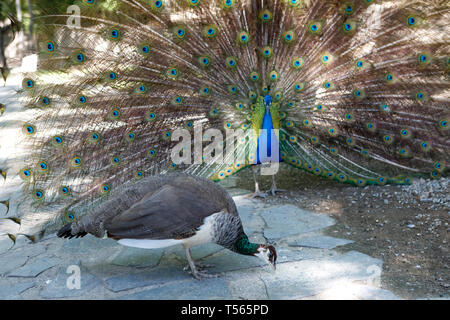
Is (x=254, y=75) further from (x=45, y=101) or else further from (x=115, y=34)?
(x=45, y=101)

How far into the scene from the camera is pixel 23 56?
303 centimetres

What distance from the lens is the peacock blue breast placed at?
13.3ft

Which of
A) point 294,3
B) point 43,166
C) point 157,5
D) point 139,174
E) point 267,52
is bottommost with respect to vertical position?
point 139,174

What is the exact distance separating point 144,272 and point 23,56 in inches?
73.1

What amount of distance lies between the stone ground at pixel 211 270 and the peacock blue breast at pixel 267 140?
2.41ft

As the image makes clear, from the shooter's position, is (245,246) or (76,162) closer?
(245,246)

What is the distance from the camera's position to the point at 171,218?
2447 mm

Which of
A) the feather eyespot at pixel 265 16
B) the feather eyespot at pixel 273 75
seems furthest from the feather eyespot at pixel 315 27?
the feather eyespot at pixel 273 75

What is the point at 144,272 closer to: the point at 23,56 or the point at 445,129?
the point at 23,56

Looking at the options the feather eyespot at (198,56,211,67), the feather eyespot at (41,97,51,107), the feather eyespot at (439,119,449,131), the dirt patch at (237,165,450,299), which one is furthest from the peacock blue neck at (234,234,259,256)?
the feather eyespot at (439,119,449,131)

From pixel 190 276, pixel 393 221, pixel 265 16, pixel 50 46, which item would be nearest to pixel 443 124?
pixel 393 221

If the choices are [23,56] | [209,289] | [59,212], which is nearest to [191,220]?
[209,289]

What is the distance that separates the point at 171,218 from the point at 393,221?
2239mm

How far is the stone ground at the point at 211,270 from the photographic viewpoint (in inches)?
99.2
